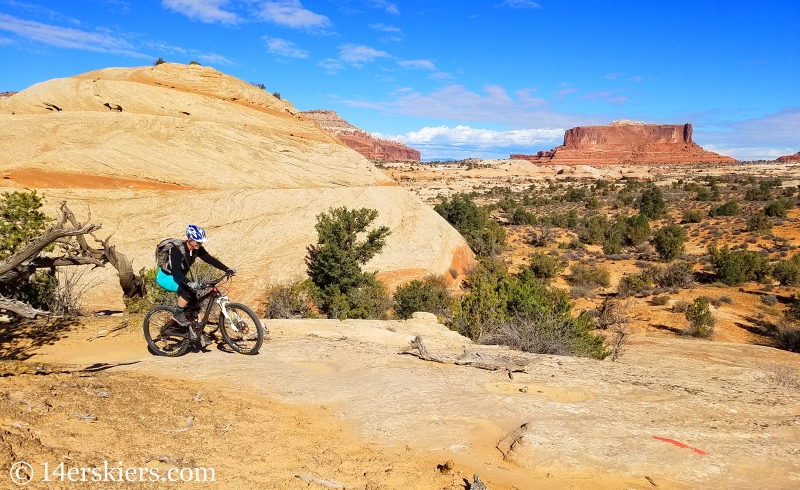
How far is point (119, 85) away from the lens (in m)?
19.1

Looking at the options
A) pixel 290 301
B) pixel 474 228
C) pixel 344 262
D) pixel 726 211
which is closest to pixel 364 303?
pixel 344 262

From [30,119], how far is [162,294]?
34.9ft

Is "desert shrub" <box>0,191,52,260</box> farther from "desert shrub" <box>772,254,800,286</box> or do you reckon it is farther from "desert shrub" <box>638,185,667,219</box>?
"desert shrub" <box>638,185,667,219</box>

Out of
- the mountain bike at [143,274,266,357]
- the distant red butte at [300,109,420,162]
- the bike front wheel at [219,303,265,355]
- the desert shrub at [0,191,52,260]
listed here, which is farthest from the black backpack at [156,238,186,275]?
the distant red butte at [300,109,420,162]

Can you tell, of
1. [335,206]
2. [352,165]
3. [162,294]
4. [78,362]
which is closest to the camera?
[78,362]

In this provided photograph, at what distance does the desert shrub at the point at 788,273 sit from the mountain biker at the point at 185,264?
2482 cm

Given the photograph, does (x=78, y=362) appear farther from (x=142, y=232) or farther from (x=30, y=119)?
(x=30, y=119)

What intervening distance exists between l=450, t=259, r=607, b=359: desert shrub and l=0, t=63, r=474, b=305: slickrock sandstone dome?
4.93 m

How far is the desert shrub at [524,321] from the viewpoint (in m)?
9.66

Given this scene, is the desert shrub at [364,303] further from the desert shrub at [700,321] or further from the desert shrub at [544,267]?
the desert shrub at [700,321]

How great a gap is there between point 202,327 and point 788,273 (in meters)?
25.0

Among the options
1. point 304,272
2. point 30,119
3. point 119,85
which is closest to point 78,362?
point 304,272

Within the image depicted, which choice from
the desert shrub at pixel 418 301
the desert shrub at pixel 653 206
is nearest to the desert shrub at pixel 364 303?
the desert shrub at pixel 418 301

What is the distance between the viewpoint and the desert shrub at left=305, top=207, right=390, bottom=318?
15000mm
